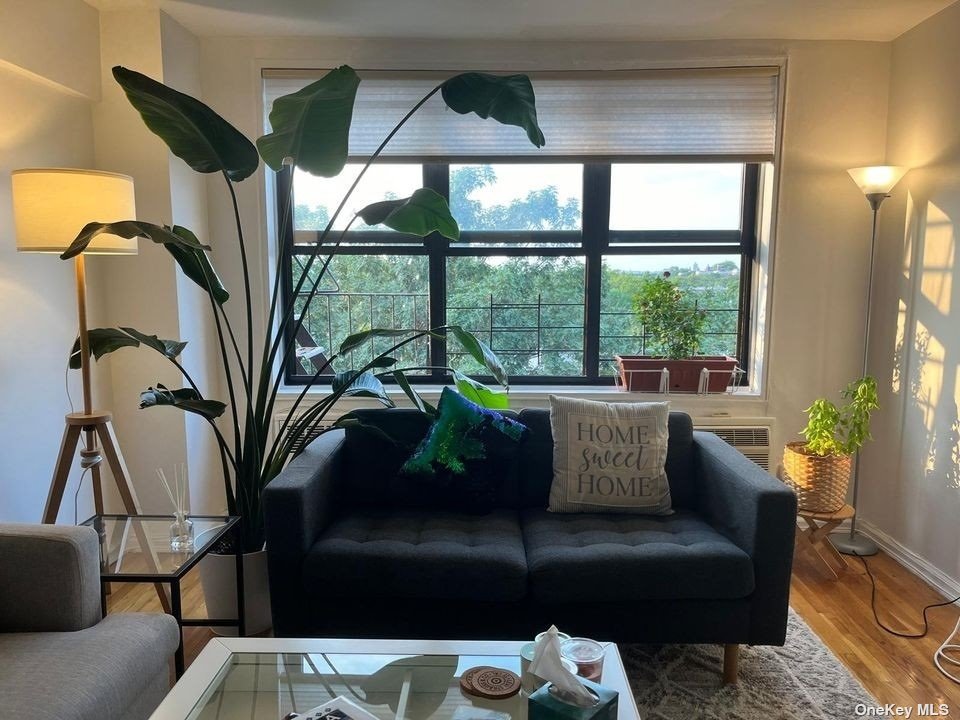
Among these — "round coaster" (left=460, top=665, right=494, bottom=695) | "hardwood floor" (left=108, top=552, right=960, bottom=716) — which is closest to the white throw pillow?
"hardwood floor" (left=108, top=552, right=960, bottom=716)

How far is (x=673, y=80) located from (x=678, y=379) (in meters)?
1.47

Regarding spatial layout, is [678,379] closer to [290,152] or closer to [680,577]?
[680,577]

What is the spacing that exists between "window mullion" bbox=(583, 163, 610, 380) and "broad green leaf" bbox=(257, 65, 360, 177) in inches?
61.9

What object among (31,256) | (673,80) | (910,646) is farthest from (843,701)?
(31,256)

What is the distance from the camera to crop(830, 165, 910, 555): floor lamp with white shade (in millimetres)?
2904

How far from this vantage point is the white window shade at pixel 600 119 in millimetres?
3150

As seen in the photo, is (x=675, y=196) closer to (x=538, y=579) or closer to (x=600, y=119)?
(x=600, y=119)

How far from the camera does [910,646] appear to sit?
231 centimetres

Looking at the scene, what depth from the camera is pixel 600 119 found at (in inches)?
125

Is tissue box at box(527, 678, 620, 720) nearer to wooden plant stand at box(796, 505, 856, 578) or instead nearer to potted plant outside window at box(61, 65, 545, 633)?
Result: potted plant outside window at box(61, 65, 545, 633)

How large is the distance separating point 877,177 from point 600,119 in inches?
50.3

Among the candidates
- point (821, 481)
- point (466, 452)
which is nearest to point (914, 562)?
point (821, 481)

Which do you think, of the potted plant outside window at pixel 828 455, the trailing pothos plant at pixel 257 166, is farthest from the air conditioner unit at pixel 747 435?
the trailing pothos plant at pixel 257 166

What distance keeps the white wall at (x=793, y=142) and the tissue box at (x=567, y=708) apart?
2252 mm
